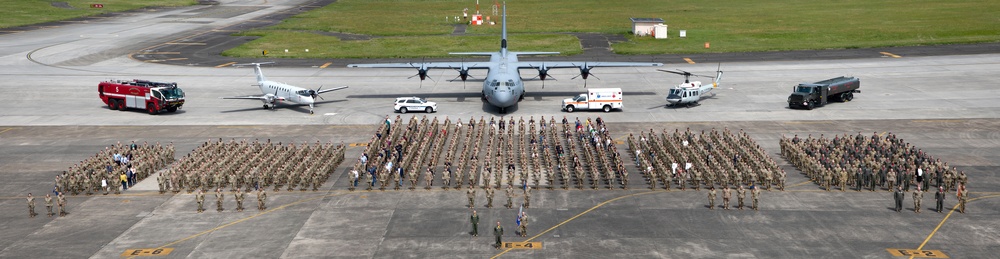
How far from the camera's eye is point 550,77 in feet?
249

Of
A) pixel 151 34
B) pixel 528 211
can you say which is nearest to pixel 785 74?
pixel 528 211

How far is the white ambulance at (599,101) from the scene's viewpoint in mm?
59062

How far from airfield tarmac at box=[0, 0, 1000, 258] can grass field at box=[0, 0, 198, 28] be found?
42.3 metres

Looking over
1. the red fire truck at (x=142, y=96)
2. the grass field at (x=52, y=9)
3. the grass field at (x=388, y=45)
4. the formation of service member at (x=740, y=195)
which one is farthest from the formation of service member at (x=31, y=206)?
the grass field at (x=52, y=9)

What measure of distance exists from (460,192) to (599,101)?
23886 mm

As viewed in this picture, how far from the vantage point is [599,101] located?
59.4m

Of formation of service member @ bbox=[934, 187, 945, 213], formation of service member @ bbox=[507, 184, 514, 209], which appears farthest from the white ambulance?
formation of service member @ bbox=[934, 187, 945, 213]

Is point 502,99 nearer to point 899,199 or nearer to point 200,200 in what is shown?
point 200,200

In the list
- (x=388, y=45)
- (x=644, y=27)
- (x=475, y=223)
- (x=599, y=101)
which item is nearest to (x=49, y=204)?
(x=475, y=223)

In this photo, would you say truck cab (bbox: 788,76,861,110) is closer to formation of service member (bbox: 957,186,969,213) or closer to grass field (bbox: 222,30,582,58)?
formation of service member (bbox: 957,186,969,213)

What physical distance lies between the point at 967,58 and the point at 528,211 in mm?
64859

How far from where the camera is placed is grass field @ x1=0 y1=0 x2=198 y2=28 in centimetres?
13100

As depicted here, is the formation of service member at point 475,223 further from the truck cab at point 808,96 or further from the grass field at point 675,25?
the grass field at point 675,25

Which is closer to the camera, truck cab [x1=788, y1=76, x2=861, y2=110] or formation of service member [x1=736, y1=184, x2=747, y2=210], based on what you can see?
formation of service member [x1=736, y1=184, x2=747, y2=210]
